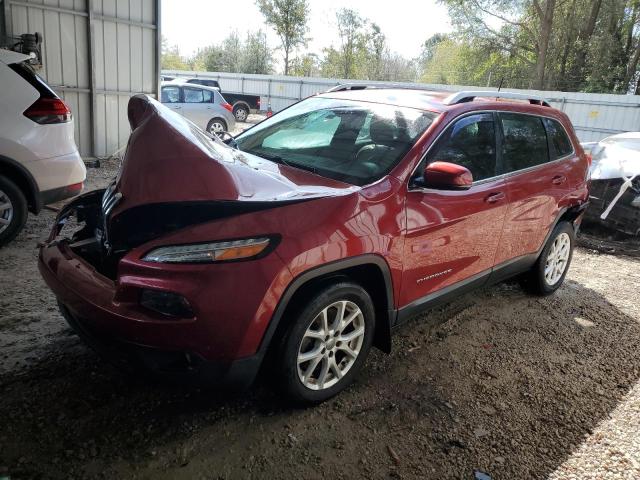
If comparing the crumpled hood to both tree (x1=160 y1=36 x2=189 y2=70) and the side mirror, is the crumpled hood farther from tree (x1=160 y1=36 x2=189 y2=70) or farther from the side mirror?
tree (x1=160 y1=36 x2=189 y2=70)

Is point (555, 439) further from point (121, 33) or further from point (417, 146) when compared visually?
point (121, 33)

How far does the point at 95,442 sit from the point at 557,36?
3086cm

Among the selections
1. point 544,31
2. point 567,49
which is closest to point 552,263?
point 544,31

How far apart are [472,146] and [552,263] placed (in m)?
1.79

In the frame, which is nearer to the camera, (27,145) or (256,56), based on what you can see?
(27,145)

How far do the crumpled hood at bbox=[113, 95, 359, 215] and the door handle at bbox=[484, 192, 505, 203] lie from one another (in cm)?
116

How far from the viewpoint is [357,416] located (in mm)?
2582

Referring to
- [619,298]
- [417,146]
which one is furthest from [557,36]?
[417,146]

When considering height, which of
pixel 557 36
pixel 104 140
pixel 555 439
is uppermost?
pixel 557 36

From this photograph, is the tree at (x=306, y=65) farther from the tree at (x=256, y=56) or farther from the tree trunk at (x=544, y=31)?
the tree trunk at (x=544, y=31)

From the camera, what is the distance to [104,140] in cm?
932

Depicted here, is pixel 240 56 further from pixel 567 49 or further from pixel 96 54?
pixel 96 54

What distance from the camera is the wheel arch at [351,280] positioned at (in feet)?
7.29

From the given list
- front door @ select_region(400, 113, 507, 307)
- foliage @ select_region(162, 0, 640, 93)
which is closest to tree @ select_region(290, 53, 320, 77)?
foliage @ select_region(162, 0, 640, 93)
